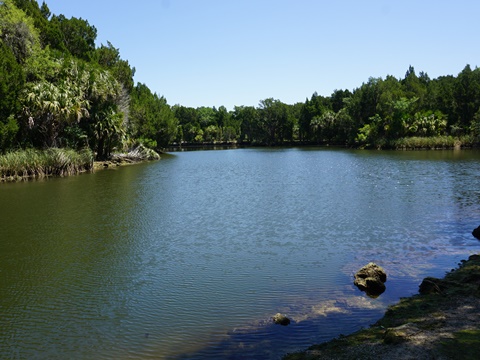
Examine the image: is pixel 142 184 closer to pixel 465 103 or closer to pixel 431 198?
pixel 431 198

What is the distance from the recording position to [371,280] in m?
10.4

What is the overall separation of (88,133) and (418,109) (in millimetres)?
70453

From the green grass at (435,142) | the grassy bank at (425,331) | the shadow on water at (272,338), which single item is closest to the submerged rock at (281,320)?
the shadow on water at (272,338)

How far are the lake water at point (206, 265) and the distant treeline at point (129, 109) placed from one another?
14.5m

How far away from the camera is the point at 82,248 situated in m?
14.8

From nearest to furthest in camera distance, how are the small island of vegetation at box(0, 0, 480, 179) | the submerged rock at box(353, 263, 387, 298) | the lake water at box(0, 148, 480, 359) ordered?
1. the lake water at box(0, 148, 480, 359)
2. the submerged rock at box(353, 263, 387, 298)
3. the small island of vegetation at box(0, 0, 480, 179)

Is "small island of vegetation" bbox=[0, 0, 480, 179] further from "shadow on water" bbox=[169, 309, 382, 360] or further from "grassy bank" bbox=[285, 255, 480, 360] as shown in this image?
"grassy bank" bbox=[285, 255, 480, 360]

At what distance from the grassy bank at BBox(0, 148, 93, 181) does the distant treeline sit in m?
1.58

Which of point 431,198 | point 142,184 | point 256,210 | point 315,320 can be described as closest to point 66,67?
point 142,184

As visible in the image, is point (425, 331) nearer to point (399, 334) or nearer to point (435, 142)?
point (399, 334)

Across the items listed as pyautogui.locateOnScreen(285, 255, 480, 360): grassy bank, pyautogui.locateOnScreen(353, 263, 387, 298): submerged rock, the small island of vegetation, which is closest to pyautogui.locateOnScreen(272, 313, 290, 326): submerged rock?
pyautogui.locateOnScreen(285, 255, 480, 360): grassy bank

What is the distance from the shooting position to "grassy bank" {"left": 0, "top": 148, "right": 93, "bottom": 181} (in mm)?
34250

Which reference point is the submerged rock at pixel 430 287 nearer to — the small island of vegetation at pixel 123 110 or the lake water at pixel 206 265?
the lake water at pixel 206 265

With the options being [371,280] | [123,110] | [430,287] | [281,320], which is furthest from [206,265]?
[123,110]
